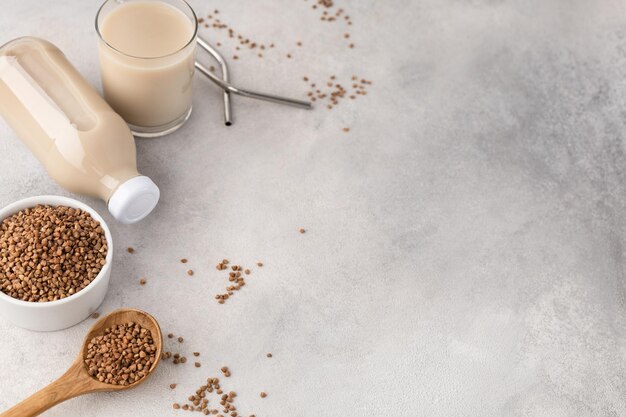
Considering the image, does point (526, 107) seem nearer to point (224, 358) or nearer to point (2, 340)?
point (224, 358)

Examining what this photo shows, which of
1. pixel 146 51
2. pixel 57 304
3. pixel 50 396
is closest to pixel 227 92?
pixel 146 51

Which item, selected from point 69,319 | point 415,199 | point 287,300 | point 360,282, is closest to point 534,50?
point 415,199

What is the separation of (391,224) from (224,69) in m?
0.57

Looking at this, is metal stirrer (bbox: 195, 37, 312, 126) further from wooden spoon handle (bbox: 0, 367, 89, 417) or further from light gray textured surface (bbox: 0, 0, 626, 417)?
wooden spoon handle (bbox: 0, 367, 89, 417)

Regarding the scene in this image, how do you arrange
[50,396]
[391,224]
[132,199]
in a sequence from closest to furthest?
1. [50,396]
2. [132,199]
3. [391,224]

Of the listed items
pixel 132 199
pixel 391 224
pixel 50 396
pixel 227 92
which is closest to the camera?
pixel 50 396

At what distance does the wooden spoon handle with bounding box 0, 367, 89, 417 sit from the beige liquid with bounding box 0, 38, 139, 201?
373 millimetres

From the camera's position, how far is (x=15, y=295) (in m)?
1.48

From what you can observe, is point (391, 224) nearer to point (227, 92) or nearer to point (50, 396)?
point (227, 92)

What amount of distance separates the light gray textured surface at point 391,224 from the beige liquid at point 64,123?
0.44ft

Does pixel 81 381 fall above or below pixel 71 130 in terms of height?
below

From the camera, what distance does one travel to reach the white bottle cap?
158cm

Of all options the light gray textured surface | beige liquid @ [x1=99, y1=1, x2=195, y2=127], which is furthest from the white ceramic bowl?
beige liquid @ [x1=99, y1=1, x2=195, y2=127]

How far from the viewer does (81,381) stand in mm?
1479
